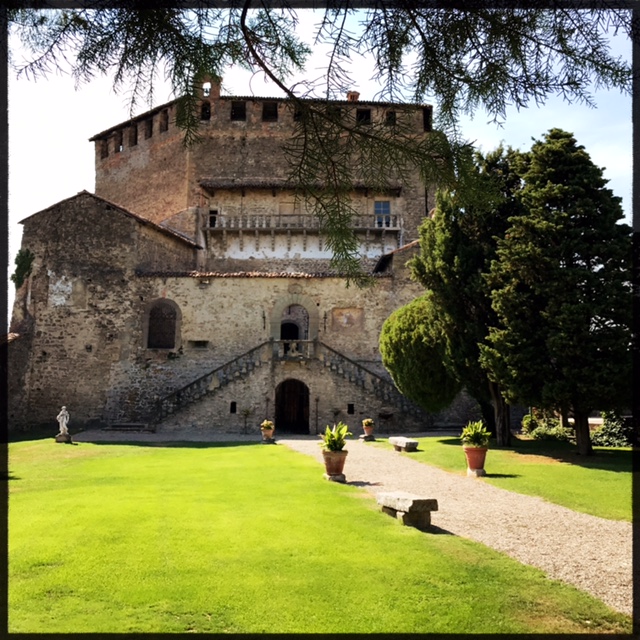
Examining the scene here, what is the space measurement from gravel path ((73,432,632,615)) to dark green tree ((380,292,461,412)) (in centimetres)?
706

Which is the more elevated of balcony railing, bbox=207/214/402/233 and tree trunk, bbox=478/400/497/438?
balcony railing, bbox=207/214/402/233

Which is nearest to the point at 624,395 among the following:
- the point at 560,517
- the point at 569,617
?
the point at 560,517

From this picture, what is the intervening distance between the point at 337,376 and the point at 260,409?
3.97 m

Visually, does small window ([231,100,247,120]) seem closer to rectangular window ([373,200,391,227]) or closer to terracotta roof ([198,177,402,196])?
terracotta roof ([198,177,402,196])

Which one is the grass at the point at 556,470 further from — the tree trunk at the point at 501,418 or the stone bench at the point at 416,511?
the stone bench at the point at 416,511

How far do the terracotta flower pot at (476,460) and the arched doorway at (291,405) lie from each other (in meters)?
15.9

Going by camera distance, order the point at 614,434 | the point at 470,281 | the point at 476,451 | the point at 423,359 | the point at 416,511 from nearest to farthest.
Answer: the point at 416,511 → the point at 476,451 → the point at 470,281 → the point at 614,434 → the point at 423,359

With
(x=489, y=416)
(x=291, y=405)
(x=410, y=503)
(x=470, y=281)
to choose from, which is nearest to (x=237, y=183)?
(x=291, y=405)

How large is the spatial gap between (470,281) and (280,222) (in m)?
18.5

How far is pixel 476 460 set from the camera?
1473 centimetres

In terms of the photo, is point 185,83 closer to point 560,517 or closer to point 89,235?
point 560,517

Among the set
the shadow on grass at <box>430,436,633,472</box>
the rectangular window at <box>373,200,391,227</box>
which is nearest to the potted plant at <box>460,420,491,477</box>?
the shadow on grass at <box>430,436,633,472</box>

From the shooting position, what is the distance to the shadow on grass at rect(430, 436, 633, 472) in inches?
643

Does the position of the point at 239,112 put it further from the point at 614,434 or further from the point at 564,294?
the point at 614,434
